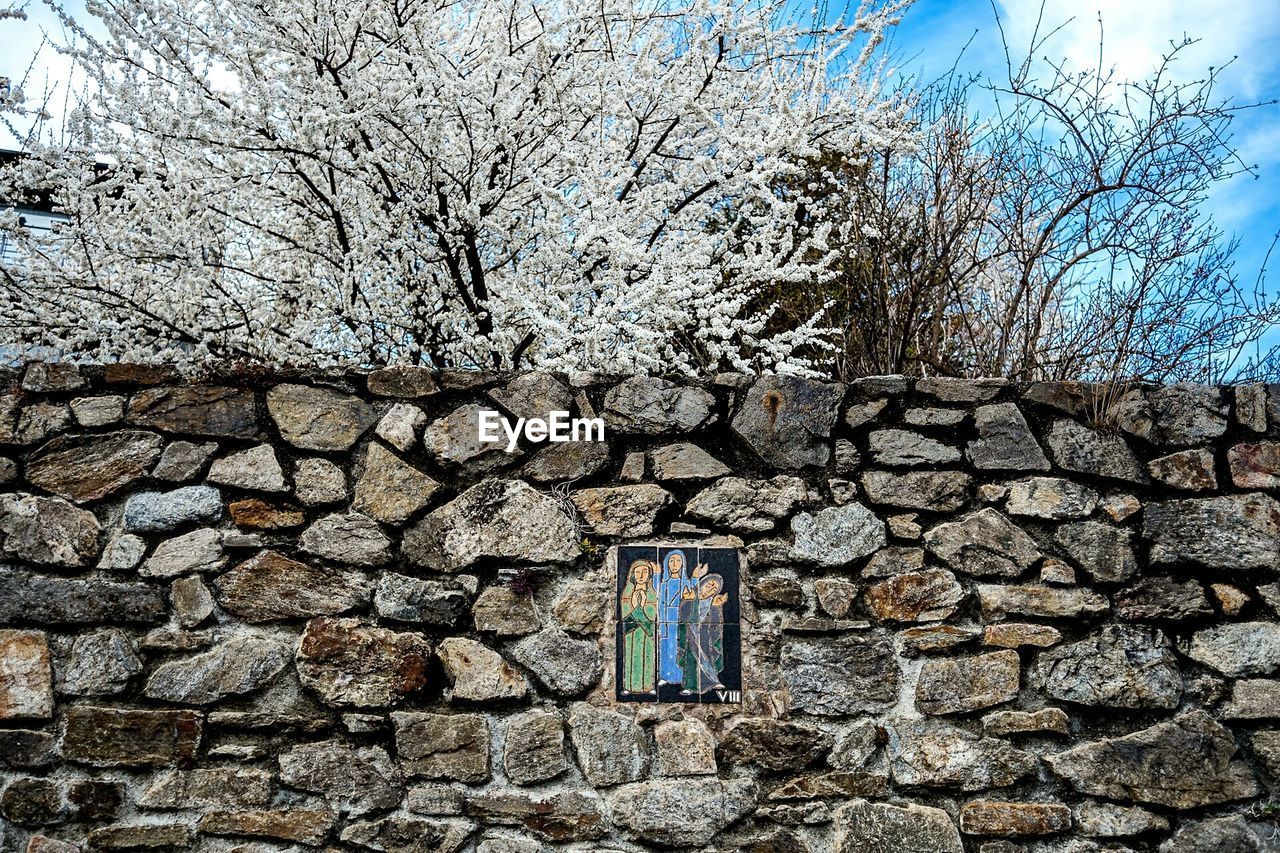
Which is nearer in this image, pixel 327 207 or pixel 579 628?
pixel 579 628

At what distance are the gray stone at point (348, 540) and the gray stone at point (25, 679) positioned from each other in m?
0.87

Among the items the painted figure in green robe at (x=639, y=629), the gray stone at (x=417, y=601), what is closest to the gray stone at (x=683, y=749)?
the painted figure in green robe at (x=639, y=629)

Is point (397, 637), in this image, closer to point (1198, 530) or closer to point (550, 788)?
point (550, 788)

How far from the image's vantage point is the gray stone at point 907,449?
319 centimetres

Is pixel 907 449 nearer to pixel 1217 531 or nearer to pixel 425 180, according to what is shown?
pixel 1217 531

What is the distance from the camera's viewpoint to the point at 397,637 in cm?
296

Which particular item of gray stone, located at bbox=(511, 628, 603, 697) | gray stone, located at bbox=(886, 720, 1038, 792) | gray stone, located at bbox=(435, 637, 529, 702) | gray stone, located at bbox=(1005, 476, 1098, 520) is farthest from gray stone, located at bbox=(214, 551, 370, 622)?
gray stone, located at bbox=(1005, 476, 1098, 520)

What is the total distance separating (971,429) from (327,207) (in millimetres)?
3201

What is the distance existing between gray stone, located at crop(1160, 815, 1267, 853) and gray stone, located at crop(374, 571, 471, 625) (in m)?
2.38

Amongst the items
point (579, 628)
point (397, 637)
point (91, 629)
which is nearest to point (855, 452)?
point (579, 628)

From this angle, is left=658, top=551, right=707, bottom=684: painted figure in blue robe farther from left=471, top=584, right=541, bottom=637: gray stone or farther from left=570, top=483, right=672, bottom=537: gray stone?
left=471, top=584, right=541, bottom=637: gray stone

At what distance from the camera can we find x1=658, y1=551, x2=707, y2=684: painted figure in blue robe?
118 inches

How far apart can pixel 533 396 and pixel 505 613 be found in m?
0.72

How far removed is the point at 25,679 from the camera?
2908mm
